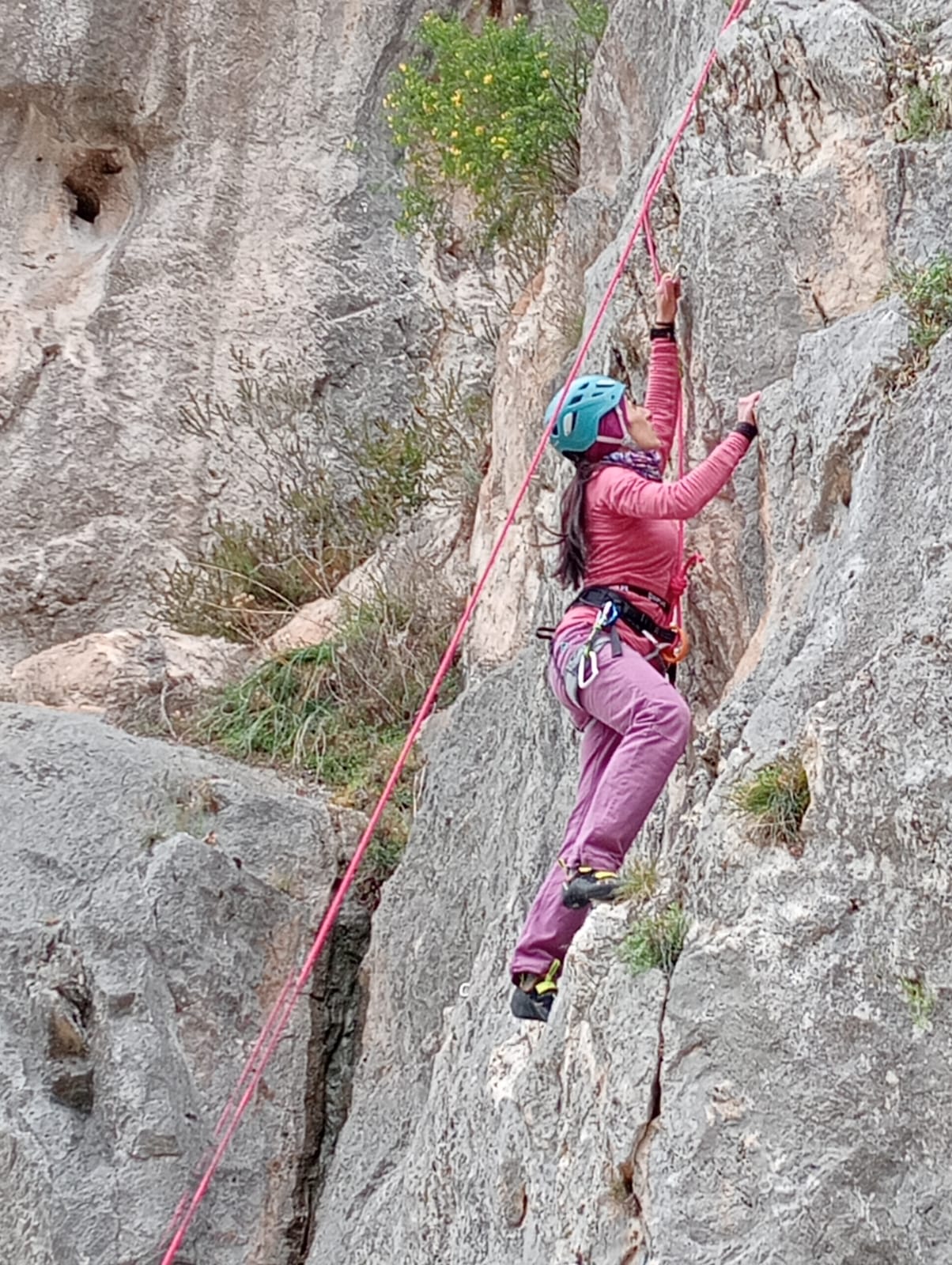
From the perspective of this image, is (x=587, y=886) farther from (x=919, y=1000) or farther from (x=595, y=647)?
(x=919, y=1000)

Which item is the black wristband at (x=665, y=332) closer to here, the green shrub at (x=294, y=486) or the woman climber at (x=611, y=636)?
the woman climber at (x=611, y=636)

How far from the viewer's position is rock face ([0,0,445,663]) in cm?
1039

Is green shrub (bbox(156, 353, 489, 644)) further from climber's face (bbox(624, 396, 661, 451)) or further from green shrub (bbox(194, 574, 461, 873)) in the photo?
climber's face (bbox(624, 396, 661, 451))

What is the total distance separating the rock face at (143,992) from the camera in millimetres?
6055

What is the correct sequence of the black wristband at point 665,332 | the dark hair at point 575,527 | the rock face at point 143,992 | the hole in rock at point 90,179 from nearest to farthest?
1. the dark hair at point 575,527
2. the black wristband at point 665,332
3. the rock face at point 143,992
4. the hole in rock at point 90,179

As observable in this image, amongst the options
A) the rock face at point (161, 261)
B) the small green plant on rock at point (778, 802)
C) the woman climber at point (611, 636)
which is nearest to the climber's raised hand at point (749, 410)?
the woman climber at point (611, 636)

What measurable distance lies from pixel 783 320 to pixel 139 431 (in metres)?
6.23

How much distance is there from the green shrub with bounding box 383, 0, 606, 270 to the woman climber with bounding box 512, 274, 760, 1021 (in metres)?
4.33

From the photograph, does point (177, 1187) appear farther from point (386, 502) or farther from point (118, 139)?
point (118, 139)

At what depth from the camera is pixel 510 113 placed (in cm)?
900

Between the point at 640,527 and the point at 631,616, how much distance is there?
30 centimetres

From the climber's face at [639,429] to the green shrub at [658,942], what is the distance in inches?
71.4

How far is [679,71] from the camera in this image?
284 inches

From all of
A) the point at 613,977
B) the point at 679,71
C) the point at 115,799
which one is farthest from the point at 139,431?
the point at 613,977
